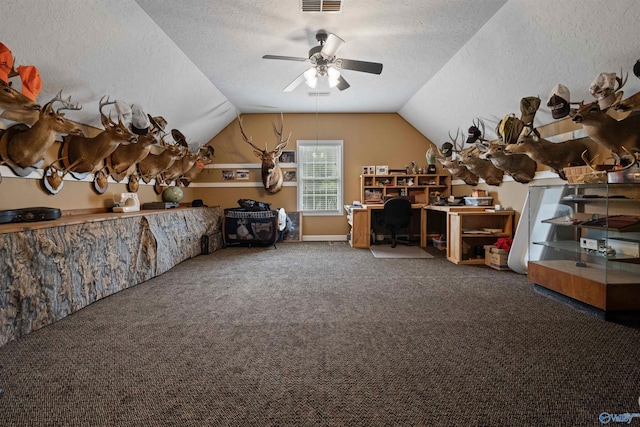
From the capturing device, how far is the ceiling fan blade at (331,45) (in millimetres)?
2988

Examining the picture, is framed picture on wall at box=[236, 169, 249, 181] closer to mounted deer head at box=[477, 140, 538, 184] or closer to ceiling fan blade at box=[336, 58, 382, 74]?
ceiling fan blade at box=[336, 58, 382, 74]

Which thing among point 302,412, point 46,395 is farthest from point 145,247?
point 302,412

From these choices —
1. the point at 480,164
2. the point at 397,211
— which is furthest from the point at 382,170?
the point at 480,164

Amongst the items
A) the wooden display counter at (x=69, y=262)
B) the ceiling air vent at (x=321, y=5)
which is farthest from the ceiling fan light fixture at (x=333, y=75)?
the wooden display counter at (x=69, y=262)

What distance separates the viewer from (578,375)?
1.67m

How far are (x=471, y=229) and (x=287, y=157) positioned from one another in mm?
4074

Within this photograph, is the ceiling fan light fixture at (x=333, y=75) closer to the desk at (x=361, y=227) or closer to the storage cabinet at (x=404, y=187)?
the desk at (x=361, y=227)

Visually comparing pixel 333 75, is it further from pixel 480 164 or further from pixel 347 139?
pixel 347 139

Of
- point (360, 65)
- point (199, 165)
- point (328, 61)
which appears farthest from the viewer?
point (199, 165)

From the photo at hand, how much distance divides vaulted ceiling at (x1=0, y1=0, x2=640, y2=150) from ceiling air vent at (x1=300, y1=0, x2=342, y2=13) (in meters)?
0.10

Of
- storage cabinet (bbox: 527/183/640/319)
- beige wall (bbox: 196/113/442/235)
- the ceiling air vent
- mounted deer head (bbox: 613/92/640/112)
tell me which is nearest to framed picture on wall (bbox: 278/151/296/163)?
beige wall (bbox: 196/113/442/235)

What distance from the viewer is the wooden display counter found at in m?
2.13

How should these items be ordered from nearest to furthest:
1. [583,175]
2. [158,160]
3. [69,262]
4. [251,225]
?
[69,262]
[583,175]
[158,160]
[251,225]

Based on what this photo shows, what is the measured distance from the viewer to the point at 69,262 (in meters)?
2.60
